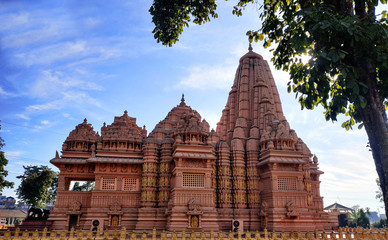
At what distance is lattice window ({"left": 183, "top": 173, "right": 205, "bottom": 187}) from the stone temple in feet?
0.27

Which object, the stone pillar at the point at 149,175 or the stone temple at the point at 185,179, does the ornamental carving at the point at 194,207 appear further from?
the stone pillar at the point at 149,175

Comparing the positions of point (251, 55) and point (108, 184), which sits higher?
point (251, 55)

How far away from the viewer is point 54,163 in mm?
24766

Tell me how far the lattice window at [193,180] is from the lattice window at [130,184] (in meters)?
4.85

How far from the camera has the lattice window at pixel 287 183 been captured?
24438 mm

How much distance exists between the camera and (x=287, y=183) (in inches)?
970

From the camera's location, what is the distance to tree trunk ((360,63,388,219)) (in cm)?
620

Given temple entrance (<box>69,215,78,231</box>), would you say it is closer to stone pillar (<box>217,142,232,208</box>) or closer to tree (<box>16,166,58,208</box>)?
stone pillar (<box>217,142,232,208</box>)

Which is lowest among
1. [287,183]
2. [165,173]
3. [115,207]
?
[115,207]

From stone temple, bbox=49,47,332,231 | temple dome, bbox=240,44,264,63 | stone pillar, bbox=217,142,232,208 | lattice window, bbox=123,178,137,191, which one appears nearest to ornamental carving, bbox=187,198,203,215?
stone temple, bbox=49,47,332,231

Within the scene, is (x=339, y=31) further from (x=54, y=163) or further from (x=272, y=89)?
(x=272, y=89)

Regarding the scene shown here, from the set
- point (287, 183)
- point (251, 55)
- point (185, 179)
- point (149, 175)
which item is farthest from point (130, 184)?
point (251, 55)

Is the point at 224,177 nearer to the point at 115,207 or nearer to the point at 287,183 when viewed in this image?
the point at 287,183

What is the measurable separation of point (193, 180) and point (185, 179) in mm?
677
